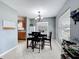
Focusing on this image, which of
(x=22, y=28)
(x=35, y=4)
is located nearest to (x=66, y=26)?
(x=35, y=4)

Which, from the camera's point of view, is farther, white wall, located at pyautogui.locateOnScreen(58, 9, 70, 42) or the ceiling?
white wall, located at pyautogui.locateOnScreen(58, 9, 70, 42)

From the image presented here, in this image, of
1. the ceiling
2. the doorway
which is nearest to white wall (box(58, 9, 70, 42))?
the ceiling

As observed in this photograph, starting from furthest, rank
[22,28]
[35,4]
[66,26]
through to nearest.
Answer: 1. [22,28]
2. [66,26]
3. [35,4]

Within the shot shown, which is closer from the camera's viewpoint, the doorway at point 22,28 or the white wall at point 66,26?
the white wall at point 66,26

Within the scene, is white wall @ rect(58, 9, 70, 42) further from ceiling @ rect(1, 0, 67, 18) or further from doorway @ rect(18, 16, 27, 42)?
doorway @ rect(18, 16, 27, 42)

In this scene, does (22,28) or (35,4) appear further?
(22,28)

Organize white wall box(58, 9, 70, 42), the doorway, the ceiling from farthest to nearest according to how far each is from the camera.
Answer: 1. the doorway
2. white wall box(58, 9, 70, 42)
3. the ceiling

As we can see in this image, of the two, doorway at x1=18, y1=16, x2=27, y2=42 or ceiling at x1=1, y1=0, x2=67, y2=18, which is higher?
ceiling at x1=1, y1=0, x2=67, y2=18

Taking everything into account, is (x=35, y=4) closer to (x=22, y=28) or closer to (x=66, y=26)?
(x=66, y=26)

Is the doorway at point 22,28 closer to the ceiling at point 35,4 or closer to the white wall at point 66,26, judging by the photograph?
the ceiling at point 35,4

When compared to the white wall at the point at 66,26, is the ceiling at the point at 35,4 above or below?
above

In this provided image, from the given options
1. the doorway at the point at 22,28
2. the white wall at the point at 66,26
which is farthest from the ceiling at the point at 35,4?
the doorway at the point at 22,28

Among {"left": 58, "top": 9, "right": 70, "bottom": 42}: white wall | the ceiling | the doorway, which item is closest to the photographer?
the ceiling

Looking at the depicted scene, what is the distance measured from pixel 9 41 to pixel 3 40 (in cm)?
63
